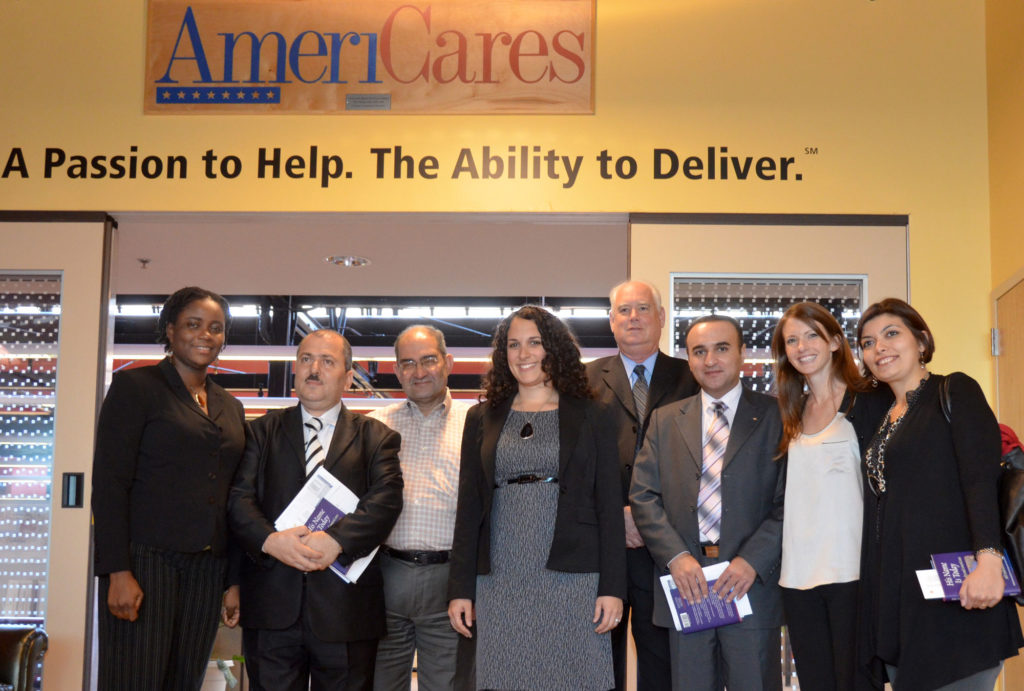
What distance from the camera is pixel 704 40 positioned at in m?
4.95

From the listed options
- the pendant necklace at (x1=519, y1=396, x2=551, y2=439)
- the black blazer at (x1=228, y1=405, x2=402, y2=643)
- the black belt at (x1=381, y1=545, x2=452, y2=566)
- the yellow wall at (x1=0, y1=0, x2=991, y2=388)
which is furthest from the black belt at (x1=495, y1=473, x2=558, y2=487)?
the yellow wall at (x1=0, y1=0, x2=991, y2=388)

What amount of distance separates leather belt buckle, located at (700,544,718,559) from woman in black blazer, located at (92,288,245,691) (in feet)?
5.75

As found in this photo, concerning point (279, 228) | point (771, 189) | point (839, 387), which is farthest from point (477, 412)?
point (279, 228)

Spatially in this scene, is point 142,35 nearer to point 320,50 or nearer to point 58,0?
point 58,0

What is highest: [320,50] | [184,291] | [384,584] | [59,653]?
[320,50]

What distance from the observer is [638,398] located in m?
4.07

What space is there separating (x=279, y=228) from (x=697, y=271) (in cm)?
312

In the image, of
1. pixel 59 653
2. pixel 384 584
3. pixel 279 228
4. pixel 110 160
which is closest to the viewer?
pixel 384 584

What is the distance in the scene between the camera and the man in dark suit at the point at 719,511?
3.55 meters

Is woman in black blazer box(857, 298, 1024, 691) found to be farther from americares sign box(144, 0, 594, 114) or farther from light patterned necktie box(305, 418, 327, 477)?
americares sign box(144, 0, 594, 114)

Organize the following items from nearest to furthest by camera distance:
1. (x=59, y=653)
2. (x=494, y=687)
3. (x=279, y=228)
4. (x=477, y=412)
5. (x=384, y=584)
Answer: (x=494, y=687)
(x=477, y=412)
(x=384, y=584)
(x=59, y=653)
(x=279, y=228)

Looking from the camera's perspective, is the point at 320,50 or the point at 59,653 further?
the point at 320,50

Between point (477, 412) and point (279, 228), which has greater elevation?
point (279, 228)

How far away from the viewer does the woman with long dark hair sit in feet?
11.2
